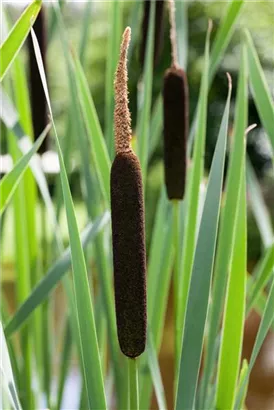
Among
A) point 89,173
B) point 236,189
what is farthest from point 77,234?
point 89,173

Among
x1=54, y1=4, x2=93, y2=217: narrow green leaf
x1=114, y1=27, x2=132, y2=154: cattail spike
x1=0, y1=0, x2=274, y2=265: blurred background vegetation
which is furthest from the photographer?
x1=0, y1=0, x2=274, y2=265: blurred background vegetation

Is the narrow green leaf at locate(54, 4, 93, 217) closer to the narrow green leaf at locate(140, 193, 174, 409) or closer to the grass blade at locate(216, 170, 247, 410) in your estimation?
the narrow green leaf at locate(140, 193, 174, 409)

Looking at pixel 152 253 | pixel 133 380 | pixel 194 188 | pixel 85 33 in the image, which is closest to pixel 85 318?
pixel 133 380

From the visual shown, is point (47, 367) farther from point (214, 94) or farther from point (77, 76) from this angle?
point (214, 94)

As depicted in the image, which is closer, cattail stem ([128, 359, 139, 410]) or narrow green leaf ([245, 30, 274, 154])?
cattail stem ([128, 359, 139, 410])

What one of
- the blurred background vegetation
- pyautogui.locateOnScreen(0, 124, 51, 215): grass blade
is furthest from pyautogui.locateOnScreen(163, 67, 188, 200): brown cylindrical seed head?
the blurred background vegetation
